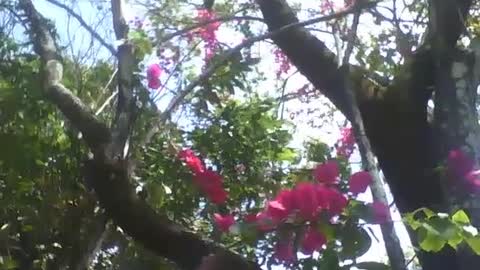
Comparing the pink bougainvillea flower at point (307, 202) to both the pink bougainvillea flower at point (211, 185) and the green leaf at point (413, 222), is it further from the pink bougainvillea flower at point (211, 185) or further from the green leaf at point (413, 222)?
the pink bougainvillea flower at point (211, 185)

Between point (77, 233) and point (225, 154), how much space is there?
100 cm

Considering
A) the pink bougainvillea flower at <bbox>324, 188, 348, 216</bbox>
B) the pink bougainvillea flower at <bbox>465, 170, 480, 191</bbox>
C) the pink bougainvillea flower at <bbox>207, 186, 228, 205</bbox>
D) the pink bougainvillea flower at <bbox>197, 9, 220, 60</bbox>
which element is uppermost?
the pink bougainvillea flower at <bbox>197, 9, 220, 60</bbox>

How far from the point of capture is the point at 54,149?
4.17m

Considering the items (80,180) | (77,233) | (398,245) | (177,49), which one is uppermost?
(177,49)

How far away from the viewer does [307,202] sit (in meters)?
2.45

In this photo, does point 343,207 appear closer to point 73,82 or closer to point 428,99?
point 428,99

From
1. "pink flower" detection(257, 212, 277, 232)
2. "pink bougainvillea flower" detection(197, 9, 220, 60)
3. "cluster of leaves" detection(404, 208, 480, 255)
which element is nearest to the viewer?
"cluster of leaves" detection(404, 208, 480, 255)

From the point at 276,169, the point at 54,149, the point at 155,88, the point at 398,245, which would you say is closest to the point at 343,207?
the point at 398,245

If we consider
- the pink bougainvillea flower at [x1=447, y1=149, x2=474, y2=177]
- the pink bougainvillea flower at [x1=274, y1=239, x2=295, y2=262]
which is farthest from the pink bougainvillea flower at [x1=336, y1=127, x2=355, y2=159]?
the pink bougainvillea flower at [x1=274, y1=239, x2=295, y2=262]

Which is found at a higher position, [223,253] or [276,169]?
[276,169]

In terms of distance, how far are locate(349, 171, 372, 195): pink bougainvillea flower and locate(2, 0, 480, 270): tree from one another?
17 cm

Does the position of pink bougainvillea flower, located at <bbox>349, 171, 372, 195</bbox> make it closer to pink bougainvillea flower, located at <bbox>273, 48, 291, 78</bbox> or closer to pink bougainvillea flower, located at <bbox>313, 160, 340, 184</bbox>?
pink bougainvillea flower, located at <bbox>313, 160, 340, 184</bbox>

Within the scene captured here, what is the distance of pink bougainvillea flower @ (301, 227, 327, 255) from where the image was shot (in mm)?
2393

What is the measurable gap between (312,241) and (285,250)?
0.17 metres
